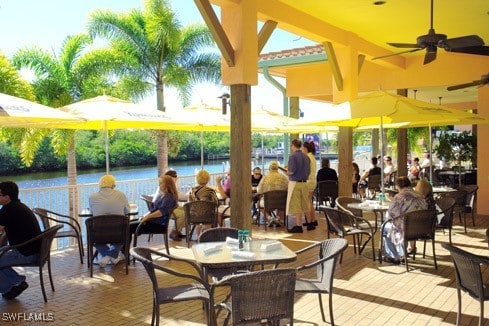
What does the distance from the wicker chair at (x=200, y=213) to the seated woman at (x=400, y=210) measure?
8.15 ft

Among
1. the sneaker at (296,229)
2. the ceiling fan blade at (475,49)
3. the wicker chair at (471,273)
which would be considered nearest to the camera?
the wicker chair at (471,273)

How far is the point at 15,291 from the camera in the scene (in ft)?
17.1

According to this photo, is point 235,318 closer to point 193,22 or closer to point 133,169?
point 193,22

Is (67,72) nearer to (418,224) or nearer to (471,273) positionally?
(418,224)

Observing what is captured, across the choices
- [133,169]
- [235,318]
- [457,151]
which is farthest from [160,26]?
[133,169]

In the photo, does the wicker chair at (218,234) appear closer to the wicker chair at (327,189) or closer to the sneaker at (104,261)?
the sneaker at (104,261)

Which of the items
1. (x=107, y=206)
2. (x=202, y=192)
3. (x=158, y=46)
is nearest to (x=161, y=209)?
(x=107, y=206)

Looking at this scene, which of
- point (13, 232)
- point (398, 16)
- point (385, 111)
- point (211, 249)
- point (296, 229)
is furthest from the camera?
point (296, 229)

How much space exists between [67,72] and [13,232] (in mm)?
10267

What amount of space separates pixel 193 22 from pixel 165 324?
12.2 meters

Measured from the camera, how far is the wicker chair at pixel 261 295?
11.0 feet

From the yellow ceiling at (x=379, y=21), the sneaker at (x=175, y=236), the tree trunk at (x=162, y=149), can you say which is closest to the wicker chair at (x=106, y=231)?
the sneaker at (x=175, y=236)

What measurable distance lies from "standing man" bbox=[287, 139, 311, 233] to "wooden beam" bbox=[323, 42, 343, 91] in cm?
148

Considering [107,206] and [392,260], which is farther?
[392,260]
